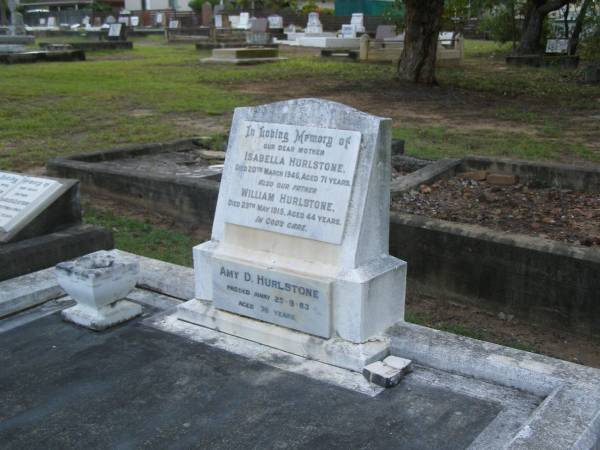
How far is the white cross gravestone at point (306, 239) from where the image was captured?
11.9ft

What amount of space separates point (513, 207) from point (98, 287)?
13.1 feet

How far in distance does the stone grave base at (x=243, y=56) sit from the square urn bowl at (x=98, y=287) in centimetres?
1899

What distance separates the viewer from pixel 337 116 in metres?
3.72

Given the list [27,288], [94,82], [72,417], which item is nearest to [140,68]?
[94,82]

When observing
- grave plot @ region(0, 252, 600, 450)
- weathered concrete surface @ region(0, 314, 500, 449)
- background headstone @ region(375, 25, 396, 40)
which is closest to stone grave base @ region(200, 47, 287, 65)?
background headstone @ region(375, 25, 396, 40)

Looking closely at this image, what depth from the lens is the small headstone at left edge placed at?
3.42m

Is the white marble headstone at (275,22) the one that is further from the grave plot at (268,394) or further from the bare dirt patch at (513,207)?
the grave plot at (268,394)

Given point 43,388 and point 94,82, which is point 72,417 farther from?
point 94,82

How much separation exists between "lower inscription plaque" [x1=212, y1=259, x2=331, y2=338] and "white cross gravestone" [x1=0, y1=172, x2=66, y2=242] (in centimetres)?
175

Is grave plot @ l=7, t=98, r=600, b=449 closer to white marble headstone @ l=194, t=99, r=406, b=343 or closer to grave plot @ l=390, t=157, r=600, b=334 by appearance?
white marble headstone @ l=194, t=99, r=406, b=343

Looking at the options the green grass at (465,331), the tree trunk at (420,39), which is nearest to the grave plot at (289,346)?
the green grass at (465,331)

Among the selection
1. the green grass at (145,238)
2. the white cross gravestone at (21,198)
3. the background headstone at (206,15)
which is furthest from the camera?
the background headstone at (206,15)

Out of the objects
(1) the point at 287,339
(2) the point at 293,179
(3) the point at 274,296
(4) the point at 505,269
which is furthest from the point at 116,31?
(1) the point at 287,339

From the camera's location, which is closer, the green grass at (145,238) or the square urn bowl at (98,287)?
the square urn bowl at (98,287)
